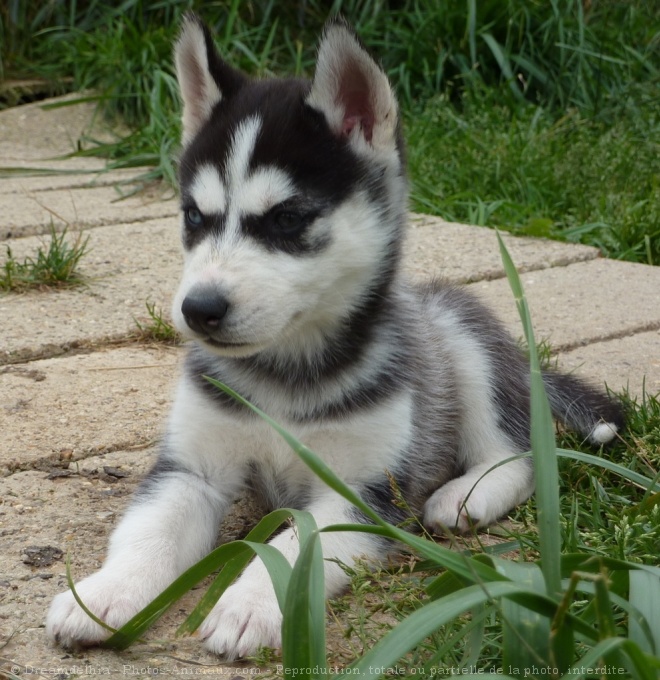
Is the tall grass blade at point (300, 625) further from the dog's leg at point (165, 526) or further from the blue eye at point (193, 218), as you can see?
the blue eye at point (193, 218)

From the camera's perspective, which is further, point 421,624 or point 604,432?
point 604,432

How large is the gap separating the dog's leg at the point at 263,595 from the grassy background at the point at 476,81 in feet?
11.3

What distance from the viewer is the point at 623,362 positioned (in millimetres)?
4309

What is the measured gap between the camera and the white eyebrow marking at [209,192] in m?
2.93

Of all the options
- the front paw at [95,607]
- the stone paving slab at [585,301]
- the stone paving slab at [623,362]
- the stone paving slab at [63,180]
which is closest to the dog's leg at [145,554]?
the front paw at [95,607]

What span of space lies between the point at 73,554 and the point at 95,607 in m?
0.39

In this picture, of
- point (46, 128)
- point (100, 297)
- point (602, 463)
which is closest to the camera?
point (602, 463)

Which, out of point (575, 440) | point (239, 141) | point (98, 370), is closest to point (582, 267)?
point (575, 440)

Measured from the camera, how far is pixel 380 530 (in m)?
1.95

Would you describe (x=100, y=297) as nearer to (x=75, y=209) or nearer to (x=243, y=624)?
(x=75, y=209)

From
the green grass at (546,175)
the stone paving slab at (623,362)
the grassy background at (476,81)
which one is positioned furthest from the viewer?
the grassy background at (476,81)

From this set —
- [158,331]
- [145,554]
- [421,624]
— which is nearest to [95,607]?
[145,554]

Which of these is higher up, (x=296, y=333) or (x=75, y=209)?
(x=296, y=333)

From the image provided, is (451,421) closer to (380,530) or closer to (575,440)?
(575,440)
